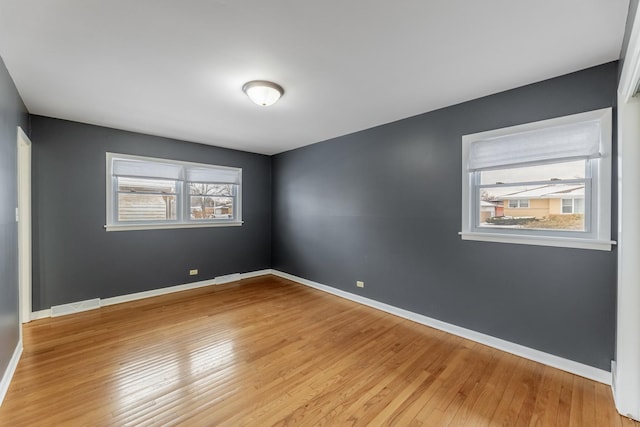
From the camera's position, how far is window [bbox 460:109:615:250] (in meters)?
2.17

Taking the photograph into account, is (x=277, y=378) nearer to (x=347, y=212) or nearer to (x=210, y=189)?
(x=347, y=212)

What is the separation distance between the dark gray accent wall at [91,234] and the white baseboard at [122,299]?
64 mm

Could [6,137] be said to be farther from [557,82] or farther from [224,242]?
[557,82]

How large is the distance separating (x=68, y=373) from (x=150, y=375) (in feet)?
2.27

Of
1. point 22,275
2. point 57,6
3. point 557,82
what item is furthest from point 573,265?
point 22,275

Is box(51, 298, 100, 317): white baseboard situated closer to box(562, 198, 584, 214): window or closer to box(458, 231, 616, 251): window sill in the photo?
box(458, 231, 616, 251): window sill

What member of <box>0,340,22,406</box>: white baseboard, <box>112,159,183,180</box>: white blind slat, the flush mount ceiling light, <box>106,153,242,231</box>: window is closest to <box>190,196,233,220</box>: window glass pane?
<box>106,153,242,231</box>: window

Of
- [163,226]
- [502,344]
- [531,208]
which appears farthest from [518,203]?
[163,226]

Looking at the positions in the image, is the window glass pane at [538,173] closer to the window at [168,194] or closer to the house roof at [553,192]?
the house roof at [553,192]

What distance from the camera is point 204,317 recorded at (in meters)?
3.38

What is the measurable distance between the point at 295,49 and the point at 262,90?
0.61m

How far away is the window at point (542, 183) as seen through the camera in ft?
7.13

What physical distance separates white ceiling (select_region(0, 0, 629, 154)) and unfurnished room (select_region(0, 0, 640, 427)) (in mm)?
19

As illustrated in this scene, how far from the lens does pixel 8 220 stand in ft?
7.20
